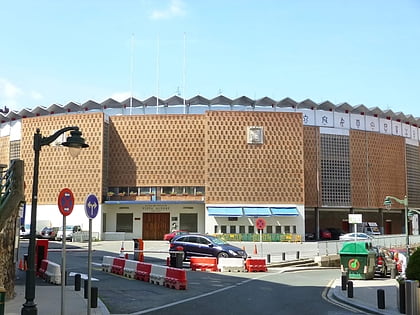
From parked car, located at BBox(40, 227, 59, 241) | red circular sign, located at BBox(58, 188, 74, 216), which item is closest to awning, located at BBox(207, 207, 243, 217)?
parked car, located at BBox(40, 227, 59, 241)

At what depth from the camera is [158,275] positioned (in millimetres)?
18703

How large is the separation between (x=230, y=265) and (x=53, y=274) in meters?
9.28

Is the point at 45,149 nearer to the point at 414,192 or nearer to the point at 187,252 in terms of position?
the point at 187,252

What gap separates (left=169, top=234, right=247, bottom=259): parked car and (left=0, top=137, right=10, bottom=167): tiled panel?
133 feet

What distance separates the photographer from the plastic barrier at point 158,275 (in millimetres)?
18453

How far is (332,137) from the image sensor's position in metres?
59.9

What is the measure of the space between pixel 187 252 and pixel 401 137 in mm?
46817

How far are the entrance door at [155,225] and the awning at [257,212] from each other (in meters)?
8.84

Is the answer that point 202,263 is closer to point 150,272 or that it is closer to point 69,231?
point 150,272

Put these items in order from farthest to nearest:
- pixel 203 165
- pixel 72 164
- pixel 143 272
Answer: pixel 72 164
pixel 203 165
pixel 143 272

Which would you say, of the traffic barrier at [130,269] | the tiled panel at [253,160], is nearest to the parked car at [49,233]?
the tiled panel at [253,160]

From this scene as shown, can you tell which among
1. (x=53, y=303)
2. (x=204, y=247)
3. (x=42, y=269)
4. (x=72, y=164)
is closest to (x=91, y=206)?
(x=53, y=303)

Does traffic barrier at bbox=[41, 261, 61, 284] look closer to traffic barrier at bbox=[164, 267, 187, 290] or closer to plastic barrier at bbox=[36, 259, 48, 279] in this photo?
plastic barrier at bbox=[36, 259, 48, 279]

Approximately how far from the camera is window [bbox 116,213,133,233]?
5597 centimetres
